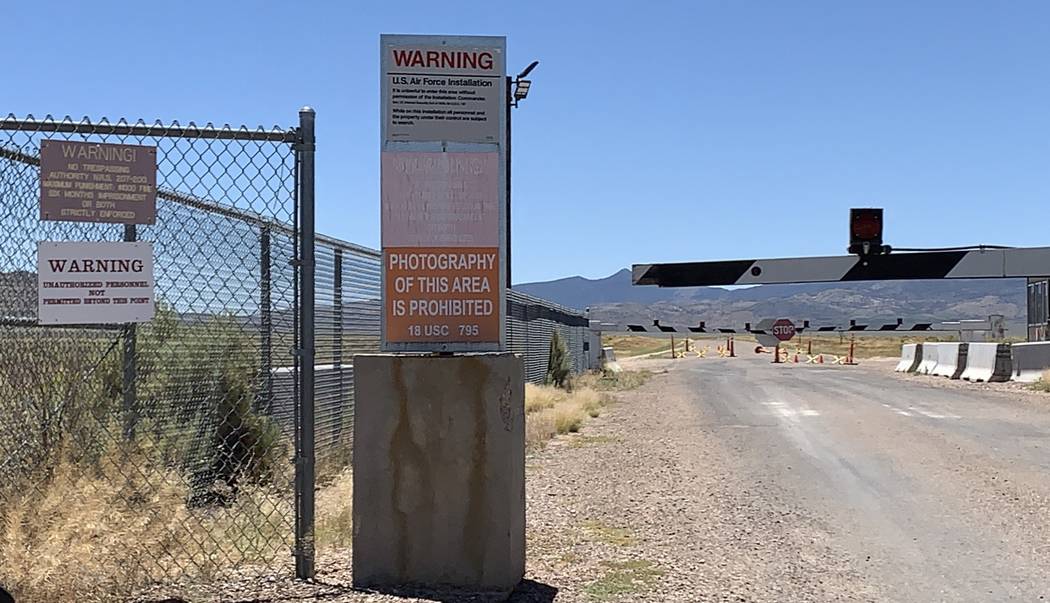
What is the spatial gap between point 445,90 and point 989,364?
2690 centimetres

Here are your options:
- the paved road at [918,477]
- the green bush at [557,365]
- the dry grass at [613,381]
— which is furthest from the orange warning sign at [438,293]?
the dry grass at [613,381]

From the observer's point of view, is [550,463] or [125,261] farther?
[550,463]

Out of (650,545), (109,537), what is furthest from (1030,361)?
(109,537)

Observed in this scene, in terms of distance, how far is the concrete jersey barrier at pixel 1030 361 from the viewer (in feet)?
91.3

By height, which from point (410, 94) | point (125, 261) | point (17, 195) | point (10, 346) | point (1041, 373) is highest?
point (410, 94)

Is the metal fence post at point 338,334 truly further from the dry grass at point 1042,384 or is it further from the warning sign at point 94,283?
the dry grass at point 1042,384

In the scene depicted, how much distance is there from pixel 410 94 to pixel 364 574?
9.15ft

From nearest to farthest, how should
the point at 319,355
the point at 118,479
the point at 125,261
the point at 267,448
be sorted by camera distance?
the point at 125,261 → the point at 118,479 → the point at 267,448 → the point at 319,355

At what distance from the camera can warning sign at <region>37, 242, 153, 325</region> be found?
5691 mm

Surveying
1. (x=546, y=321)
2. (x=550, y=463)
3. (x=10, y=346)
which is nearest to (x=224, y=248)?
(x=10, y=346)

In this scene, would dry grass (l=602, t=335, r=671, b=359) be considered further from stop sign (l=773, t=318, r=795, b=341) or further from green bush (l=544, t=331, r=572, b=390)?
green bush (l=544, t=331, r=572, b=390)

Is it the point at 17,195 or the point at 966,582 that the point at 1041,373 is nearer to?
the point at 966,582

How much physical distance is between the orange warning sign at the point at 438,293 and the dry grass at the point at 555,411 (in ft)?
26.3

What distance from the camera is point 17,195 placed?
6.38m
